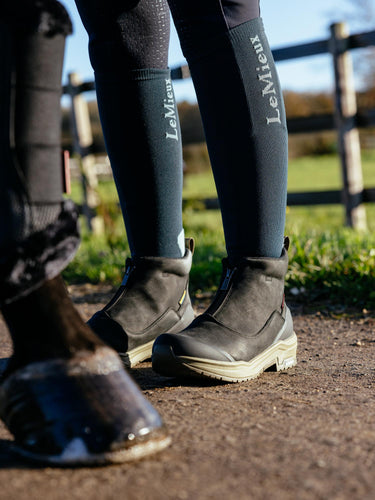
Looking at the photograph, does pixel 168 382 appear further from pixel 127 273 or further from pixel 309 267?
pixel 309 267

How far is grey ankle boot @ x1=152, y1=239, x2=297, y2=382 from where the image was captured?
139 cm

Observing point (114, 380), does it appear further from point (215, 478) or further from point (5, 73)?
point (5, 73)

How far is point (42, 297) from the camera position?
1016 millimetres

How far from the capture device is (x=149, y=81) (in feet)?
5.46

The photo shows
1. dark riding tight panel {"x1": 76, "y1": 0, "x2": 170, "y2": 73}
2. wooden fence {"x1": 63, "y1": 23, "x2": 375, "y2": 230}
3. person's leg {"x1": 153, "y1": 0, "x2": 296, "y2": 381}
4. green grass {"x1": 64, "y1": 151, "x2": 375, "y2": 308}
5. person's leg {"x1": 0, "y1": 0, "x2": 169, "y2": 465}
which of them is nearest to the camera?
person's leg {"x1": 0, "y1": 0, "x2": 169, "y2": 465}

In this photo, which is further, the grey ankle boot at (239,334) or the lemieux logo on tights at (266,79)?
the lemieux logo on tights at (266,79)

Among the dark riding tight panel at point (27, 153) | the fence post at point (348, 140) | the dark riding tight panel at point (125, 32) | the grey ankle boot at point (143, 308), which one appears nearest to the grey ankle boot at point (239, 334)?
the grey ankle boot at point (143, 308)

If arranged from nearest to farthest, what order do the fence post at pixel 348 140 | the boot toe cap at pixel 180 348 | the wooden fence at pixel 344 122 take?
the boot toe cap at pixel 180 348, the wooden fence at pixel 344 122, the fence post at pixel 348 140

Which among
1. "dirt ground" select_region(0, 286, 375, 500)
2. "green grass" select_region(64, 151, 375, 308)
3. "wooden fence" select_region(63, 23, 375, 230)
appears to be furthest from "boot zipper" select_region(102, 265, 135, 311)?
"wooden fence" select_region(63, 23, 375, 230)

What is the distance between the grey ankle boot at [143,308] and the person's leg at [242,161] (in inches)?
7.4

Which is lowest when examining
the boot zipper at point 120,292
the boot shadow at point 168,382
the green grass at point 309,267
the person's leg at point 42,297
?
the green grass at point 309,267

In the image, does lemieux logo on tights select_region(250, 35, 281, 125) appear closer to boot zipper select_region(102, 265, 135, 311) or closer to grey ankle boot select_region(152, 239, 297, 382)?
grey ankle boot select_region(152, 239, 297, 382)

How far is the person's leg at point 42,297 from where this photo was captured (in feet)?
3.18

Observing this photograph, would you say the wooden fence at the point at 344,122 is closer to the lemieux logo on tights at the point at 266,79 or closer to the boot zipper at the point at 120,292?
the boot zipper at the point at 120,292
